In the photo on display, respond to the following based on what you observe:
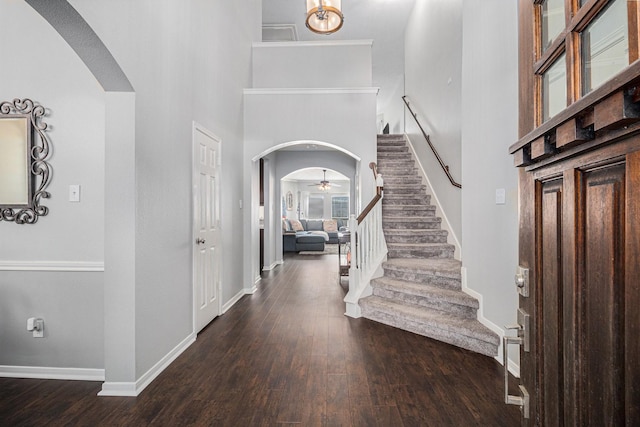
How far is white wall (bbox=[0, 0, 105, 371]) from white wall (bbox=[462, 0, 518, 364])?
3095 millimetres

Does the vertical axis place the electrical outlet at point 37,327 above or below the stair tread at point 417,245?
below

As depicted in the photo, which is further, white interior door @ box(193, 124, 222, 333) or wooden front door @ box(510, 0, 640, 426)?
white interior door @ box(193, 124, 222, 333)

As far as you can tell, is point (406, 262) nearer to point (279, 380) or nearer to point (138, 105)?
point (279, 380)

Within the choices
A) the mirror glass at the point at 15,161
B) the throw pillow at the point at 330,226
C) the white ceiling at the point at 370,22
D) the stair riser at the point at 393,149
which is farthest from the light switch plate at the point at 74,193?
the throw pillow at the point at 330,226

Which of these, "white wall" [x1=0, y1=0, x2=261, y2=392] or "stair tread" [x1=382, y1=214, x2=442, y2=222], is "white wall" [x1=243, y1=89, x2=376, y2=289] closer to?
"stair tread" [x1=382, y1=214, x2=442, y2=222]

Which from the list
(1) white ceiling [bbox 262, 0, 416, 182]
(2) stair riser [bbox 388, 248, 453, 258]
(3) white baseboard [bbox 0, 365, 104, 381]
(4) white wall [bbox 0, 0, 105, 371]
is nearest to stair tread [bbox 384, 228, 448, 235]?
(2) stair riser [bbox 388, 248, 453, 258]

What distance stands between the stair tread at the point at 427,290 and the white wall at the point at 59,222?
2801mm

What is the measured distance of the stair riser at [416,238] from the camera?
459cm

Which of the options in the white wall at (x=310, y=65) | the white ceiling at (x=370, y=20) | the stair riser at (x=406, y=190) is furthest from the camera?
the white ceiling at (x=370, y=20)

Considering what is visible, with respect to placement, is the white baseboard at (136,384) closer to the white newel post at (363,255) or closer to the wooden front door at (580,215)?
the white newel post at (363,255)

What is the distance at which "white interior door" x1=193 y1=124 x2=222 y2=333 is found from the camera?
10.8ft

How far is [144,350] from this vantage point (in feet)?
7.78

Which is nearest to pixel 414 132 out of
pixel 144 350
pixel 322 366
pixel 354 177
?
pixel 354 177

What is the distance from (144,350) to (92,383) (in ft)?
1.62
